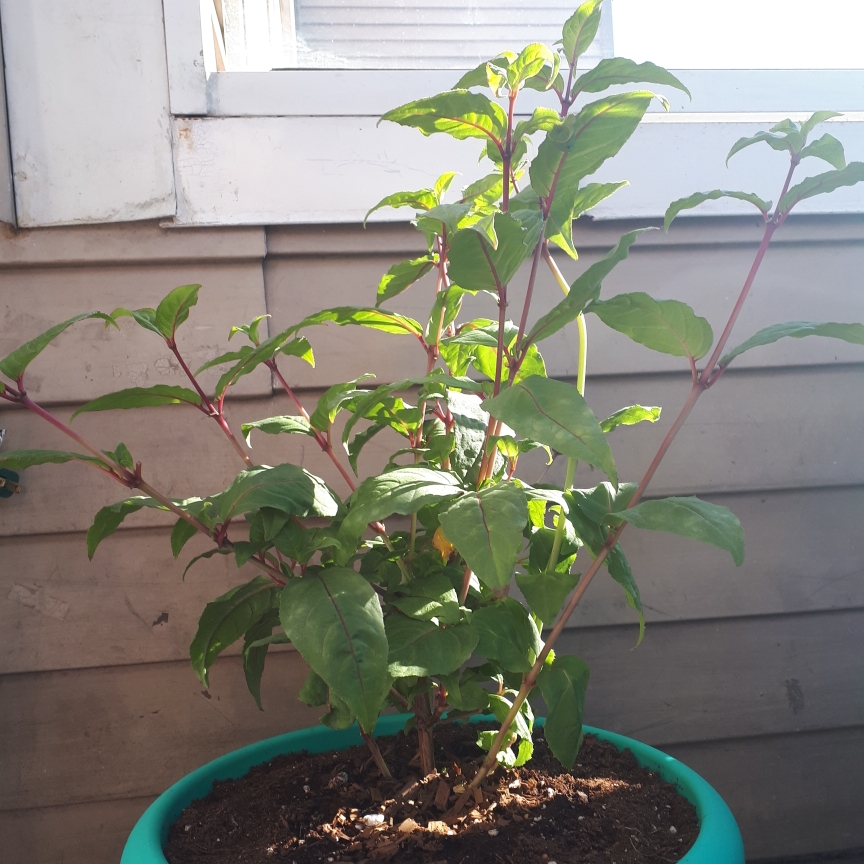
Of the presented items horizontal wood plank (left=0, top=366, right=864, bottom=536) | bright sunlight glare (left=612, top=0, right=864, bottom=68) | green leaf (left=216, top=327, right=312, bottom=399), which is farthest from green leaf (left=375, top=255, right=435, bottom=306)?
bright sunlight glare (left=612, top=0, right=864, bottom=68)

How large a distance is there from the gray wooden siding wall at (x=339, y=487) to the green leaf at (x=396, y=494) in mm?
552

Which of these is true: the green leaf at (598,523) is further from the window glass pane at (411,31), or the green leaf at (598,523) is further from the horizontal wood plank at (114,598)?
the window glass pane at (411,31)

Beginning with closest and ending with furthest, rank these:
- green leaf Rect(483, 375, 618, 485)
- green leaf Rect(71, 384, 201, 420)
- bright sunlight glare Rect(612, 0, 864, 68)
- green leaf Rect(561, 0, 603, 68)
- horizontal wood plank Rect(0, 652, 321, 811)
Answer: green leaf Rect(483, 375, 618, 485)
green leaf Rect(561, 0, 603, 68)
green leaf Rect(71, 384, 201, 420)
horizontal wood plank Rect(0, 652, 321, 811)
bright sunlight glare Rect(612, 0, 864, 68)

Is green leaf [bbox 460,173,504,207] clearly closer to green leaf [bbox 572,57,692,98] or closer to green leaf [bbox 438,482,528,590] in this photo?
green leaf [bbox 572,57,692,98]

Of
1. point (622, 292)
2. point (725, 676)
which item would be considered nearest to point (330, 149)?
point (622, 292)

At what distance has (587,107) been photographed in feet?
2.10

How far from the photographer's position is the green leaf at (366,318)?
0.75 m

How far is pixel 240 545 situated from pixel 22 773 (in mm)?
716

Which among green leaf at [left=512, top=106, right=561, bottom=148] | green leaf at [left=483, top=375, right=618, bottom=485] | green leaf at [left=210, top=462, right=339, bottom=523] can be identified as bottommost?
green leaf at [left=210, top=462, right=339, bottom=523]

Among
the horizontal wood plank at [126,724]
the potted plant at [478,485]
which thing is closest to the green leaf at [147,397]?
the potted plant at [478,485]

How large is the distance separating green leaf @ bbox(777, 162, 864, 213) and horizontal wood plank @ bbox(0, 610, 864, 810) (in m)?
0.76

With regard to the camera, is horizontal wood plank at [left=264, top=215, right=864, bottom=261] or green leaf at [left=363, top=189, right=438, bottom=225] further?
horizontal wood plank at [left=264, top=215, right=864, bottom=261]

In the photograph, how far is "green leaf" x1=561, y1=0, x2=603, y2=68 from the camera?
0.64 metres

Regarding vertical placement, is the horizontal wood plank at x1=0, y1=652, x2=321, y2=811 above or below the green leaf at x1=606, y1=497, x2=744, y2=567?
below
